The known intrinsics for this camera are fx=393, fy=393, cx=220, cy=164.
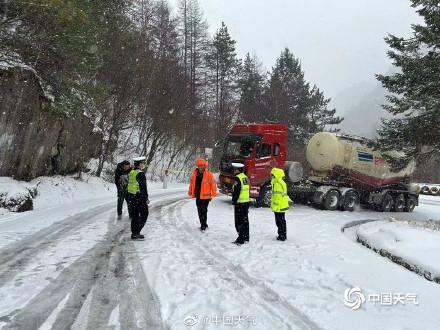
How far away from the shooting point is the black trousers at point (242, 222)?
29.1 ft

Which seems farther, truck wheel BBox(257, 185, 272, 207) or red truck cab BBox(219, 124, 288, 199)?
truck wheel BBox(257, 185, 272, 207)

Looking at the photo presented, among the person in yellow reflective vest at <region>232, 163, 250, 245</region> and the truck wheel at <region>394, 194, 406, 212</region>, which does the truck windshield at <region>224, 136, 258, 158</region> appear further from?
the truck wheel at <region>394, 194, 406, 212</region>

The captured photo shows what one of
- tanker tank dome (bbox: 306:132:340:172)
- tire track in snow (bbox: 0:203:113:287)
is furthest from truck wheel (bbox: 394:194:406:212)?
tire track in snow (bbox: 0:203:113:287)

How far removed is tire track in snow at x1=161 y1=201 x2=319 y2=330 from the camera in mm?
4660

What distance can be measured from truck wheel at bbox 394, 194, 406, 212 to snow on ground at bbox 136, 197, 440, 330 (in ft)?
43.3

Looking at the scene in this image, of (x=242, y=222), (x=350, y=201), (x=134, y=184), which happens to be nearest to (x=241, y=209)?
(x=242, y=222)

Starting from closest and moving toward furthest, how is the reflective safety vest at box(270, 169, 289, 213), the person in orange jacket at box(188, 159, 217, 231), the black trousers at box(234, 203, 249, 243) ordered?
the black trousers at box(234, 203, 249, 243), the reflective safety vest at box(270, 169, 289, 213), the person in orange jacket at box(188, 159, 217, 231)

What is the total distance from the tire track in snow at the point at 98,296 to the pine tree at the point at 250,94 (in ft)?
124

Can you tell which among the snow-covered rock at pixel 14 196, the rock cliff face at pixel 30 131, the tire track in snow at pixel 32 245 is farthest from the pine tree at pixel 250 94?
the tire track in snow at pixel 32 245

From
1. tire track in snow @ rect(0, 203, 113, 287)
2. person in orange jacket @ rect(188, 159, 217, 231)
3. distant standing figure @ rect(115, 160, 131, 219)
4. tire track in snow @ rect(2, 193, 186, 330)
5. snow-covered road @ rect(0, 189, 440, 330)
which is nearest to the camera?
tire track in snow @ rect(2, 193, 186, 330)

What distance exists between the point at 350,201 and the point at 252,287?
14783mm

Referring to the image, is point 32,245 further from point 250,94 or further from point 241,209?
point 250,94

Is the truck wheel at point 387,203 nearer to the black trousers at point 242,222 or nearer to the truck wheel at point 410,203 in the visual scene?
the truck wheel at point 410,203

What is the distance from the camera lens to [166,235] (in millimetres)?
9461
